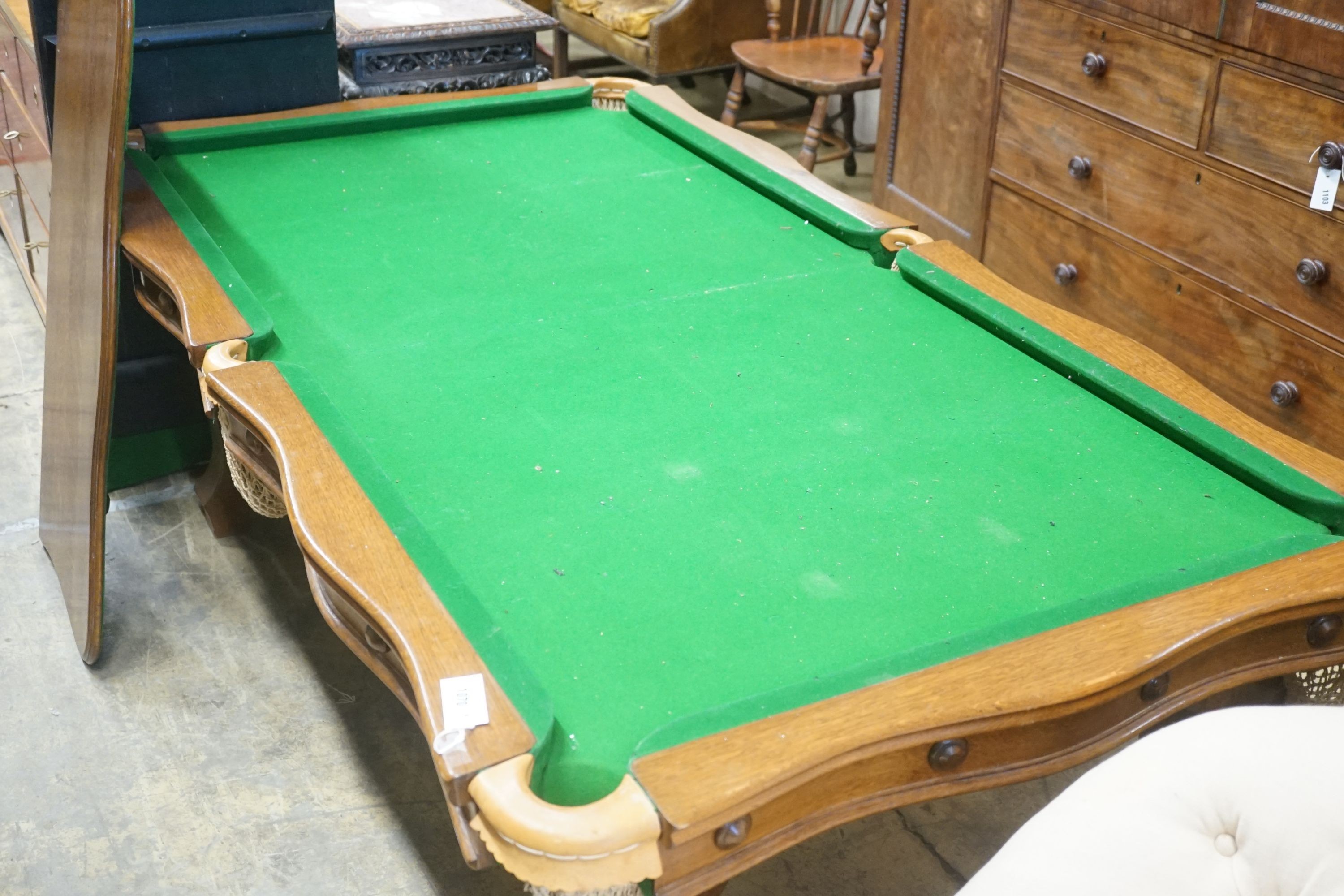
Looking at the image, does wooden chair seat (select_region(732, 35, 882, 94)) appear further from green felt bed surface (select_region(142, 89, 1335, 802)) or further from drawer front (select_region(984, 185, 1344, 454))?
green felt bed surface (select_region(142, 89, 1335, 802))

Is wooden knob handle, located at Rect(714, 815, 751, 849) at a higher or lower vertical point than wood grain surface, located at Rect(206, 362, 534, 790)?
lower

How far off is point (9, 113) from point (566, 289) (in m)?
2.04

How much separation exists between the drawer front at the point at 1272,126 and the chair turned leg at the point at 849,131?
7.03 ft

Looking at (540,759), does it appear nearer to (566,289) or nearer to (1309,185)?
(566,289)

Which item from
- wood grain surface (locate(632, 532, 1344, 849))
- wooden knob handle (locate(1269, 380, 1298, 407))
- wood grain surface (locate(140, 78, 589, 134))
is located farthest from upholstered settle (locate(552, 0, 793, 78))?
wood grain surface (locate(632, 532, 1344, 849))

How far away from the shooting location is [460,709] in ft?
4.46

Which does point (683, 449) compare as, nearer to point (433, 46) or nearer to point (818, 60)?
point (433, 46)

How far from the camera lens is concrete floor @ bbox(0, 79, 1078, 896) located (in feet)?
7.00

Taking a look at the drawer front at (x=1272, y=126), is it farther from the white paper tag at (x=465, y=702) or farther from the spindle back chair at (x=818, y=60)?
the white paper tag at (x=465, y=702)

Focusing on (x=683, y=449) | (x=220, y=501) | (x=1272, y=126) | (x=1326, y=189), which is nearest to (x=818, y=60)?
(x=1272, y=126)

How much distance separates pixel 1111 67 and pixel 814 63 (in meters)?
1.63

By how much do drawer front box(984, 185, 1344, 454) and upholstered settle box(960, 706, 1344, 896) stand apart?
1.27 meters

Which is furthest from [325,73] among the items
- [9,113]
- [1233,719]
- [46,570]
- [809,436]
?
[1233,719]

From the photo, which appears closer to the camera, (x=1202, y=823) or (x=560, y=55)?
(x=1202, y=823)
